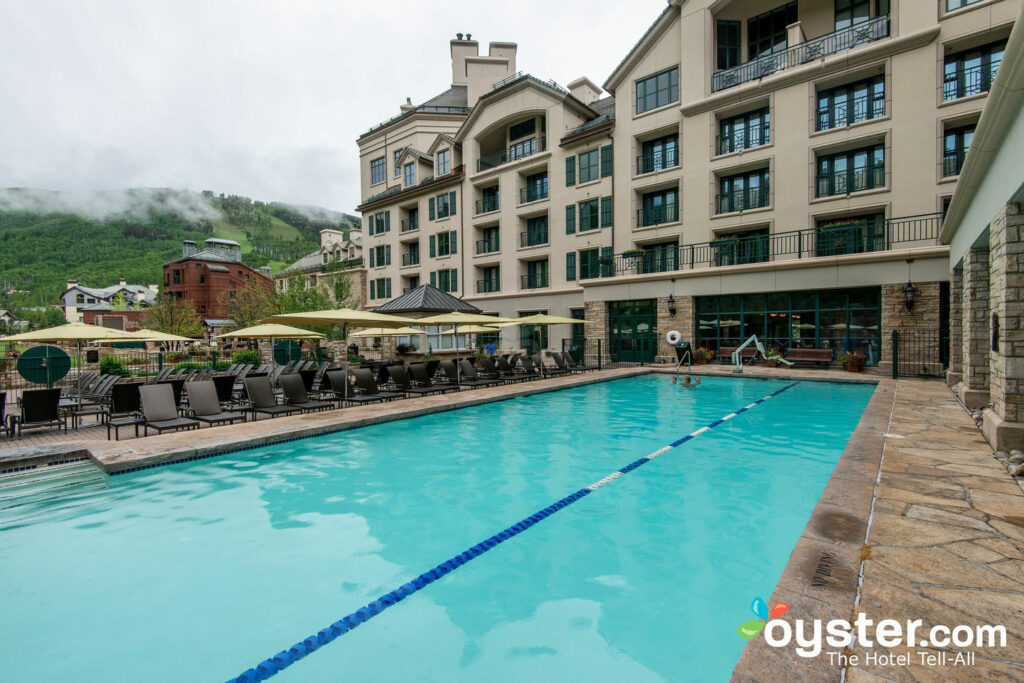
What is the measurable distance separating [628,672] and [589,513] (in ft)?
7.64

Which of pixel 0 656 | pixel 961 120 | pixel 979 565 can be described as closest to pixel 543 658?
pixel 979 565

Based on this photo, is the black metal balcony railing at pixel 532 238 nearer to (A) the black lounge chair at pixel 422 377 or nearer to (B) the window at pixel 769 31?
(B) the window at pixel 769 31

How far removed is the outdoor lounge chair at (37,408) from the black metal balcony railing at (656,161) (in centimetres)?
2361

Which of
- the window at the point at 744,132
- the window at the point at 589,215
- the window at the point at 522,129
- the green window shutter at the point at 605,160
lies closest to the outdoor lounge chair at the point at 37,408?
the window at the point at 589,215

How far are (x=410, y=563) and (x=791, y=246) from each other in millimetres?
20939

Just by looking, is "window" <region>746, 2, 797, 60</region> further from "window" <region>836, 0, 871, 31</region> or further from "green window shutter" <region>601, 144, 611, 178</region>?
"green window shutter" <region>601, 144, 611, 178</region>

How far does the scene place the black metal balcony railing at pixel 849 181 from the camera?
18.7 m

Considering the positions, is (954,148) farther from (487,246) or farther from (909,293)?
(487,246)

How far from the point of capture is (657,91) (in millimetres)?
23703

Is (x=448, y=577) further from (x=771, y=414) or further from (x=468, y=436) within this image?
(x=771, y=414)

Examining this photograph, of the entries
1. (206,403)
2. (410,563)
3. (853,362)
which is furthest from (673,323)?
(410,563)

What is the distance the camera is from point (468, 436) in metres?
9.00

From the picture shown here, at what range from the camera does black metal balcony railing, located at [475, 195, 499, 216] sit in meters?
31.2

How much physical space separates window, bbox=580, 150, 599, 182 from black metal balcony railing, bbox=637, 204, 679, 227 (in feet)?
11.6
